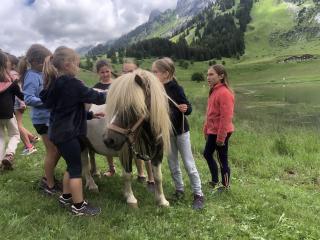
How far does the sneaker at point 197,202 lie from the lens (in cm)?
710

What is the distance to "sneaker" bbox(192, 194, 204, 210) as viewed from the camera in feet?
23.3

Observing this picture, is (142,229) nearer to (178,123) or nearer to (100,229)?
(100,229)

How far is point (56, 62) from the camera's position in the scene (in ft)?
21.2

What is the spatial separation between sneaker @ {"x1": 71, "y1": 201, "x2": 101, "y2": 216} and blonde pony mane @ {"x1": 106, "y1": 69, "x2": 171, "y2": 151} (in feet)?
4.93

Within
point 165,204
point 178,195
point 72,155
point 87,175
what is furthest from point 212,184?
point 72,155

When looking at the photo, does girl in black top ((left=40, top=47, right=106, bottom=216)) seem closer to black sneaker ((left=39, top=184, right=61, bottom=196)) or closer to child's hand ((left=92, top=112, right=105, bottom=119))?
child's hand ((left=92, top=112, right=105, bottom=119))

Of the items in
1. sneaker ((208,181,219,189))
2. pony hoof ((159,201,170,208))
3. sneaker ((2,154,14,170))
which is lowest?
sneaker ((208,181,219,189))

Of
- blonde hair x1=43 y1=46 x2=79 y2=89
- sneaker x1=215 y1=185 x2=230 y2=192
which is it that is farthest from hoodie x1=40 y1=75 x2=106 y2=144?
sneaker x1=215 y1=185 x2=230 y2=192

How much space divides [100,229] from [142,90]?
7.06 feet

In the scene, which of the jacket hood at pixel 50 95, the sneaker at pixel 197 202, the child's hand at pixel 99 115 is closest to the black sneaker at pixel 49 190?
the child's hand at pixel 99 115

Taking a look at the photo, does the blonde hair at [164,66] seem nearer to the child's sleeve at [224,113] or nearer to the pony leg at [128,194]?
the child's sleeve at [224,113]

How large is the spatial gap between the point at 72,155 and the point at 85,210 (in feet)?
3.01

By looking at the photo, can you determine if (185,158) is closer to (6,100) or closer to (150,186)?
(150,186)

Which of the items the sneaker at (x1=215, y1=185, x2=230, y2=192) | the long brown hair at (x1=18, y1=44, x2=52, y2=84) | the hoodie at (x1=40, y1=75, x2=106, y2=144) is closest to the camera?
the hoodie at (x1=40, y1=75, x2=106, y2=144)
